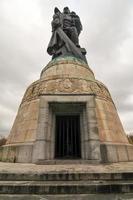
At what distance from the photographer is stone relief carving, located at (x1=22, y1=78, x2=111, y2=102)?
1017cm

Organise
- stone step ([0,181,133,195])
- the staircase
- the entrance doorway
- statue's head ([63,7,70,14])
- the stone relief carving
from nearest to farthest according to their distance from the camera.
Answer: the staircase, stone step ([0,181,133,195]), the entrance doorway, the stone relief carving, statue's head ([63,7,70,14])

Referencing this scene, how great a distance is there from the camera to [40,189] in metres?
4.60

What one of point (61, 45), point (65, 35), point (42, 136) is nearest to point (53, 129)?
point (42, 136)

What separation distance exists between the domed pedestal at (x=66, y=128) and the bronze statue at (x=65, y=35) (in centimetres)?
449

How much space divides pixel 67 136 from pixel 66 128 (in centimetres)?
46

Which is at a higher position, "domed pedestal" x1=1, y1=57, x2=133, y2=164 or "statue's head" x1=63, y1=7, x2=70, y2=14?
"statue's head" x1=63, y1=7, x2=70, y2=14

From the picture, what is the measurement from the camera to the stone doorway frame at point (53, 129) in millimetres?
7789

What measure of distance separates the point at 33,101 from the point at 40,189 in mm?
6416

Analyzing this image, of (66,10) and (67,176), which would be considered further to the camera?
(66,10)

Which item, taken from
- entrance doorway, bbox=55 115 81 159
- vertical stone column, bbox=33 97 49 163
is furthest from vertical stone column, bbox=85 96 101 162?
vertical stone column, bbox=33 97 49 163

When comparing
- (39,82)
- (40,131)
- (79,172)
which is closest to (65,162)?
(40,131)

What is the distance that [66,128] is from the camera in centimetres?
977

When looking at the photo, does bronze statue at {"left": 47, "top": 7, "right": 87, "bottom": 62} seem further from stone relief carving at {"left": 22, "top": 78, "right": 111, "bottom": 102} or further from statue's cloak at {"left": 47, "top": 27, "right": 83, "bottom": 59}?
stone relief carving at {"left": 22, "top": 78, "right": 111, "bottom": 102}

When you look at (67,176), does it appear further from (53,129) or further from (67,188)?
(53,129)
